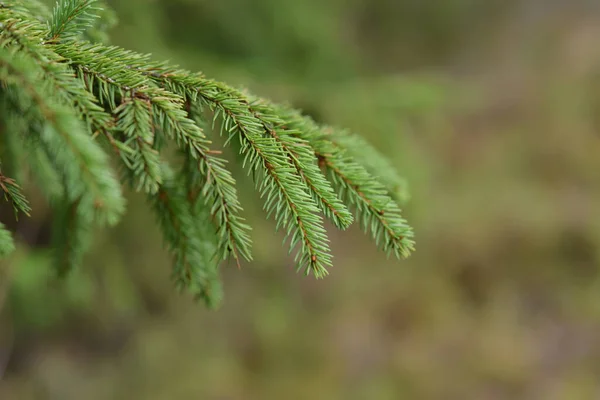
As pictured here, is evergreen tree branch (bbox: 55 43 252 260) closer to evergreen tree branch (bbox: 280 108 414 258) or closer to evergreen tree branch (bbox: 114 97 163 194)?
evergreen tree branch (bbox: 114 97 163 194)

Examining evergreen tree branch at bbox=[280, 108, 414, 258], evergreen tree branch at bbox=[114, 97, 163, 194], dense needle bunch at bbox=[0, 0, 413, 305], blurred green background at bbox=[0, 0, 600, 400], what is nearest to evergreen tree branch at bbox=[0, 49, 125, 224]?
dense needle bunch at bbox=[0, 0, 413, 305]

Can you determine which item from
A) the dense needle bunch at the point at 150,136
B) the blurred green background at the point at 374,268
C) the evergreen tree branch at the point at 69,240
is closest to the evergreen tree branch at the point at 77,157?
the dense needle bunch at the point at 150,136

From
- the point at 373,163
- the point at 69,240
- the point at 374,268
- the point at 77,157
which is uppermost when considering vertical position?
the point at 374,268

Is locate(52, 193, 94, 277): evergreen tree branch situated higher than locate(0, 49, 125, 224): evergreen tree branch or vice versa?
locate(0, 49, 125, 224): evergreen tree branch

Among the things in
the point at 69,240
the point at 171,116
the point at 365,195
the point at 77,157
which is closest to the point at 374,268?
the point at 69,240

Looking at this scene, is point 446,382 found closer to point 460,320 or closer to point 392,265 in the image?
point 460,320

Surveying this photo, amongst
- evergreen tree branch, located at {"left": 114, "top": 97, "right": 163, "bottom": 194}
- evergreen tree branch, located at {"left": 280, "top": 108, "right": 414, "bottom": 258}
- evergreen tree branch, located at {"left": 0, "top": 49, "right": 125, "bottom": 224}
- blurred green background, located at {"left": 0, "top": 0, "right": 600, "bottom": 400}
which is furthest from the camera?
blurred green background, located at {"left": 0, "top": 0, "right": 600, "bottom": 400}

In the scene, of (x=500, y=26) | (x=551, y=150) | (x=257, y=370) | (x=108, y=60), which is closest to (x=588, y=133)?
(x=551, y=150)

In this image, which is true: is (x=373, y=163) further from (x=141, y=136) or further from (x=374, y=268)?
(x=374, y=268)

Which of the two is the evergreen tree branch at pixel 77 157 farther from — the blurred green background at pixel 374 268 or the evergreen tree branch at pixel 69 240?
the blurred green background at pixel 374 268

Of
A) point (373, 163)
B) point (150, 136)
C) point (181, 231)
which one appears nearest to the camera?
point (150, 136)

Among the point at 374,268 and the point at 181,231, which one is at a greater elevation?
the point at 374,268
